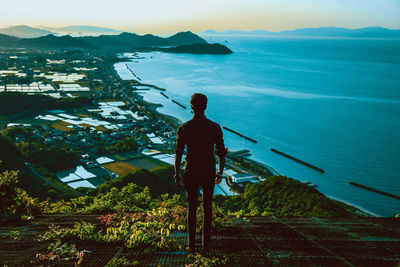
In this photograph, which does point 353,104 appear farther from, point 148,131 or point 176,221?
point 176,221

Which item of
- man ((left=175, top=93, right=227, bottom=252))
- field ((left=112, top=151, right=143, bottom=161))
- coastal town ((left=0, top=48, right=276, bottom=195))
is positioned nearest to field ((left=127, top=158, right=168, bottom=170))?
coastal town ((left=0, top=48, right=276, bottom=195))

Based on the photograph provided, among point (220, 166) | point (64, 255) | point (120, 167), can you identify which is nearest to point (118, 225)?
point (64, 255)

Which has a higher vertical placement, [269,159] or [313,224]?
[313,224]

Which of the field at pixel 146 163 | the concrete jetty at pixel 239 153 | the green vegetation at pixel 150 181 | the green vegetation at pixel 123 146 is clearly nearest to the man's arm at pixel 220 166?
the green vegetation at pixel 150 181

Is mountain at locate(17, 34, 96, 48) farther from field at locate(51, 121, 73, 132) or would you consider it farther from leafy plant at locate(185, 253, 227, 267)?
leafy plant at locate(185, 253, 227, 267)

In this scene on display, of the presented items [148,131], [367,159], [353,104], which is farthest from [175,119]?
[353,104]

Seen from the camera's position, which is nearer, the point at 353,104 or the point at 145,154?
the point at 145,154

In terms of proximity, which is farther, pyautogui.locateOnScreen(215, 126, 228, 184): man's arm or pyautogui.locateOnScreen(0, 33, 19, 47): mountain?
pyautogui.locateOnScreen(0, 33, 19, 47): mountain

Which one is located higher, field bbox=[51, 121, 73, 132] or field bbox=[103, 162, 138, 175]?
field bbox=[51, 121, 73, 132]
